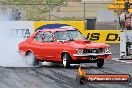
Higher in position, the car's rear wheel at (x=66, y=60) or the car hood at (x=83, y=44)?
the car hood at (x=83, y=44)

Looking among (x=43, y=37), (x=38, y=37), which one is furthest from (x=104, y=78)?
(x=38, y=37)

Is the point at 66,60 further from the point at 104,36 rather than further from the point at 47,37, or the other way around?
the point at 104,36

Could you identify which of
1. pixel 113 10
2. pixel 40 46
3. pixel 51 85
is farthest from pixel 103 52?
pixel 113 10

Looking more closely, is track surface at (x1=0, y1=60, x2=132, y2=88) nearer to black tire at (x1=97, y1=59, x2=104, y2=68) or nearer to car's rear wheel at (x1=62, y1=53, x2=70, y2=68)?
car's rear wheel at (x1=62, y1=53, x2=70, y2=68)

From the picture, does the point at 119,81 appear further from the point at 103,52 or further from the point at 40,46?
the point at 40,46

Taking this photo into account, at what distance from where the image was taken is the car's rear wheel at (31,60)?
21.1 m

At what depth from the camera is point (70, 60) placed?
19562 millimetres

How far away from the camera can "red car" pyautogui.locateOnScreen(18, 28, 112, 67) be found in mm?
19469

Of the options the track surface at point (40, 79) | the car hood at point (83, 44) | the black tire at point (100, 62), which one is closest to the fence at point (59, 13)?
the black tire at point (100, 62)

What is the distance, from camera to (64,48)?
1969 cm

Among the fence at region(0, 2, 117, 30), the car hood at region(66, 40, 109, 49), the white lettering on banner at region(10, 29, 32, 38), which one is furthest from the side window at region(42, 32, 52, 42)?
the fence at region(0, 2, 117, 30)

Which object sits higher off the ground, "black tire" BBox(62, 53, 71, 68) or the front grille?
the front grille

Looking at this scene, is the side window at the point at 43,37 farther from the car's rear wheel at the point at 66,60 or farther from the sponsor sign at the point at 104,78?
the sponsor sign at the point at 104,78

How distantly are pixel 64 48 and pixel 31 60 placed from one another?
2037 millimetres
